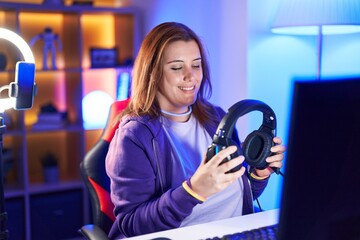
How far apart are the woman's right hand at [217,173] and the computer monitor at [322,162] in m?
0.43

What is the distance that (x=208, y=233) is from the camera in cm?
114

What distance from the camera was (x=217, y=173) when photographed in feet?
3.45

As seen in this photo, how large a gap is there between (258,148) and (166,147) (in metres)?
0.33

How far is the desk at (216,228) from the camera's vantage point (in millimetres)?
1121

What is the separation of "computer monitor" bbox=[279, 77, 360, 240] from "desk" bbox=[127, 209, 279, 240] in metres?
0.49

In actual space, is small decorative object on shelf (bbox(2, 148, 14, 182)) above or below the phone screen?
below

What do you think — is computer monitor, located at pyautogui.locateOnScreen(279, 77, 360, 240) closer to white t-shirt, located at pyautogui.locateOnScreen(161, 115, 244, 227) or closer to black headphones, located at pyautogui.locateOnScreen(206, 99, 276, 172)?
black headphones, located at pyautogui.locateOnScreen(206, 99, 276, 172)

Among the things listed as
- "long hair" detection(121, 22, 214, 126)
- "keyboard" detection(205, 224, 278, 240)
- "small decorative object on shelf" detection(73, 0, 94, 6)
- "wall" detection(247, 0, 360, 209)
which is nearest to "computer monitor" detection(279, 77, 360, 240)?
"keyboard" detection(205, 224, 278, 240)

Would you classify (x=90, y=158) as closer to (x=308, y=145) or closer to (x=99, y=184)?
(x=99, y=184)

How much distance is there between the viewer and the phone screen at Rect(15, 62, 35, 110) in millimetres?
1026

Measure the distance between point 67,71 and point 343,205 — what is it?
260 cm

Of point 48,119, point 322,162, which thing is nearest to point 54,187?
point 48,119

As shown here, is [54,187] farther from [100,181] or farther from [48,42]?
[100,181]

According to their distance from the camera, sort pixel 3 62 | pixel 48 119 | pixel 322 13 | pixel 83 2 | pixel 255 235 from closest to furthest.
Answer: pixel 255 235, pixel 322 13, pixel 3 62, pixel 48 119, pixel 83 2
